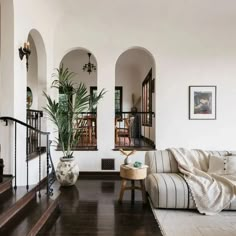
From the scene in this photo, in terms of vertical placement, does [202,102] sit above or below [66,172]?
above

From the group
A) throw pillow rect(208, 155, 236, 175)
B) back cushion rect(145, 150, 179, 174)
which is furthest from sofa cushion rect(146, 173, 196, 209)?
throw pillow rect(208, 155, 236, 175)

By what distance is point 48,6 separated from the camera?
15.1 ft

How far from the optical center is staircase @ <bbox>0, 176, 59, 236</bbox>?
245 centimetres

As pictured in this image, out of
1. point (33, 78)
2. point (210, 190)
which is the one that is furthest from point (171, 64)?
point (33, 78)

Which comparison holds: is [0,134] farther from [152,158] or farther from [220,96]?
[220,96]

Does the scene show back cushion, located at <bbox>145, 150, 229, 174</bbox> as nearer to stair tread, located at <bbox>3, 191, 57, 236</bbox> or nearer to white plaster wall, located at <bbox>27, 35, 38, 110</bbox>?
stair tread, located at <bbox>3, 191, 57, 236</bbox>

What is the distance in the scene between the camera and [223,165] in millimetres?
3828

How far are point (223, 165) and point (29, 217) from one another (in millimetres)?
3091

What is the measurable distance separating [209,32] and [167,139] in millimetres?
2765

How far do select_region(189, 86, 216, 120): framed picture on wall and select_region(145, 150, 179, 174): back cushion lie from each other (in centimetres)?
175

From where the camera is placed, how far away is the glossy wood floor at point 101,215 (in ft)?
9.15

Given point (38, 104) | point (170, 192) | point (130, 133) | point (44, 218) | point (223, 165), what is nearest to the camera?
point (44, 218)

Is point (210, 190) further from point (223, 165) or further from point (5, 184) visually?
point (5, 184)

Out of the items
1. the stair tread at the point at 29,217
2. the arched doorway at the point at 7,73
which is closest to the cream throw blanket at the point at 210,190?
the stair tread at the point at 29,217
